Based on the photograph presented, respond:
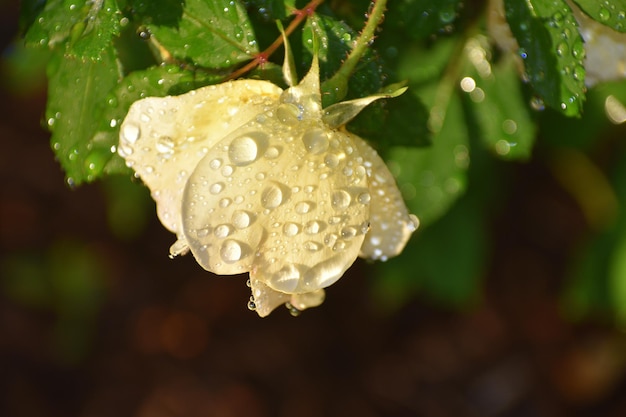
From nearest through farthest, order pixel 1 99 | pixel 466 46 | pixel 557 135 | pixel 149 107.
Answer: pixel 149 107, pixel 466 46, pixel 557 135, pixel 1 99

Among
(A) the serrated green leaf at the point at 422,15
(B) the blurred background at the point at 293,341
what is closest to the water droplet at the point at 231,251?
(A) the serrated green leaf at the point at 422,15

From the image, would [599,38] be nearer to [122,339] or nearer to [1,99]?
[122,339]

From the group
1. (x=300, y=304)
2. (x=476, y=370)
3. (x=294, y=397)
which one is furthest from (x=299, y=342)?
(x=300, y=304)

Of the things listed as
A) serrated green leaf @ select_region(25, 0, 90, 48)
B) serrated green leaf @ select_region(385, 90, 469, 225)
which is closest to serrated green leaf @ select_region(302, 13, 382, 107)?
serrated green leaf @ select_region(25, 0, 90, 48)

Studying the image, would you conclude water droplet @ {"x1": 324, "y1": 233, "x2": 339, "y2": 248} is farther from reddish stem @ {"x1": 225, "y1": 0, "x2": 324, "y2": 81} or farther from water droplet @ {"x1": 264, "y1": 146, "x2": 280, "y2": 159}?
reddish stem @ {"x1": 225, "y1": 0, "x2": 324, "y2": 81}

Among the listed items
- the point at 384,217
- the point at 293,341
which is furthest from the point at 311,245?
the point at 293,341

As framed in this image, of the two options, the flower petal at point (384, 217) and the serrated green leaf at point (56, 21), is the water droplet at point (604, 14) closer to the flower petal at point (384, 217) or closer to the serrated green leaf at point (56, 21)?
the flower petal at point (384, 217)

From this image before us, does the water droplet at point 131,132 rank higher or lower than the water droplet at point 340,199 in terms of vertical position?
lower
